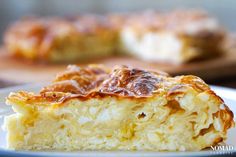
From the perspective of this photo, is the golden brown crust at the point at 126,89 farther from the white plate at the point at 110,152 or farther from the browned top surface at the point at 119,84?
the white plate at the point at 110,152

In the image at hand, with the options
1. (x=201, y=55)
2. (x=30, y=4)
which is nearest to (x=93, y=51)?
(x=201, y=55)

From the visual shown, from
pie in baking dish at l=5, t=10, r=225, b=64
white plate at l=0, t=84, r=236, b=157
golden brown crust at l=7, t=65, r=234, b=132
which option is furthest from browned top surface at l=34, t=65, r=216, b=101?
pie in baking dish at l=5, t=10, r=225, b=64

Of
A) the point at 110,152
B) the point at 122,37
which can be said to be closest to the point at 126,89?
the point at 110,152

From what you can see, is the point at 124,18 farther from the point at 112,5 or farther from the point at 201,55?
the point at 112,5

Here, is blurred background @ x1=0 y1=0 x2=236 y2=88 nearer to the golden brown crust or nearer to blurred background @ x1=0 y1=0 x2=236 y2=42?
blurred background @ x1=0 y1=0 x2=236 y2=42

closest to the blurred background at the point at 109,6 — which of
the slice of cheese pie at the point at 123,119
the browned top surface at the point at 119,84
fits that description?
the browned top surface at the point at 119,84

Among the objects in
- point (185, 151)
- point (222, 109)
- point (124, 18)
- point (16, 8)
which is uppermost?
point (16, 8)

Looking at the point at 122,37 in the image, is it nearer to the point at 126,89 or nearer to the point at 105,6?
the point at 105,6
